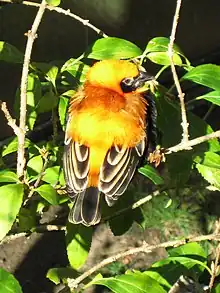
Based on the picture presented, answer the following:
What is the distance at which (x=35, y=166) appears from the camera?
216 cm

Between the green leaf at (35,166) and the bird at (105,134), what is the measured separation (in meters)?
0.13

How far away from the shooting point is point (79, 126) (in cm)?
248

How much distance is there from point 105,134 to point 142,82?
265 mm

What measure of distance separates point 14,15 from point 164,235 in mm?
1722

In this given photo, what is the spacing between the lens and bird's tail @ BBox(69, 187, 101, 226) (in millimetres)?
2258

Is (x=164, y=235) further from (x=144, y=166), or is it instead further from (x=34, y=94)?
(x=34, y=94)

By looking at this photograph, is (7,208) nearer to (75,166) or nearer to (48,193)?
(48,193)

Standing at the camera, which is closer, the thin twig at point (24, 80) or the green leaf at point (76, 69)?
the thin twig at point (24, 80)

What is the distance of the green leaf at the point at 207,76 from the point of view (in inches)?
82.7

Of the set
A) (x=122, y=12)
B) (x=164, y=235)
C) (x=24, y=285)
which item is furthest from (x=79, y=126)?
(x=122, y=12)

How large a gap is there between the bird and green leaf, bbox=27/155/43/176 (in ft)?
0.44

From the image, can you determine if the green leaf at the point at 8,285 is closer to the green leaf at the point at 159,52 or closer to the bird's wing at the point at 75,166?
the bird's wing at the point at 75,166

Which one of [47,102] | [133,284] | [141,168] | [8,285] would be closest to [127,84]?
[141,168]

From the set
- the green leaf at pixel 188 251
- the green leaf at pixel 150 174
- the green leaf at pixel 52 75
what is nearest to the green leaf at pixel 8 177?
the green leaf at pixel 52 75
